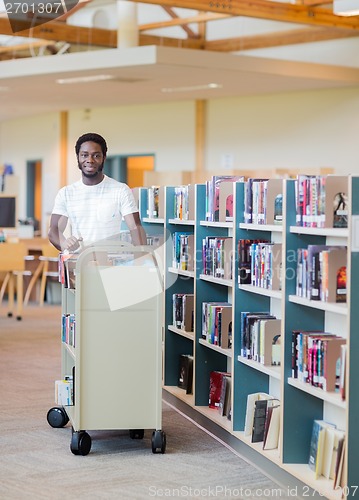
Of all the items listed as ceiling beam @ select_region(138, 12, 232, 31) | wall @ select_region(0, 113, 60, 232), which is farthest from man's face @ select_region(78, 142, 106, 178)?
wall @ select_region(0, 113, 60, 232)

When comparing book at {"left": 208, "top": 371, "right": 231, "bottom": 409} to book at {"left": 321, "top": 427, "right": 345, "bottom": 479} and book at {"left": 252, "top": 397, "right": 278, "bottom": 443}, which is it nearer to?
book at {"left": 252, "top": 397, "right": 278, "bottom": 443}

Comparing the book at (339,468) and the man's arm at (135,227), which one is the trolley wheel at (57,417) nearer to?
the man's arm at (135,227)

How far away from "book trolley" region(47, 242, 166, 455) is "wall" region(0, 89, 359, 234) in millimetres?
8276

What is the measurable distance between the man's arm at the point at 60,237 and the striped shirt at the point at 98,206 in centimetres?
10

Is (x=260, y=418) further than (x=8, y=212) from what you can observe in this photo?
No

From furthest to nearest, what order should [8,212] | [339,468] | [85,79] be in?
[85,79]
[8,212]
[339,468]

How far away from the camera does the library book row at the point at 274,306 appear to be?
431 cm

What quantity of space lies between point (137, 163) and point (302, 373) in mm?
13491

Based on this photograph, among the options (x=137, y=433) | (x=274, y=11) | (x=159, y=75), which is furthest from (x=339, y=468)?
(x=159, y=75)

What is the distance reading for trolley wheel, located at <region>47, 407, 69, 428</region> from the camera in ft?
19.3

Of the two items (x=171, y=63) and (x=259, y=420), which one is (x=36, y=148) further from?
(x=259, y=420)

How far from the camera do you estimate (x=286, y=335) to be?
470cm

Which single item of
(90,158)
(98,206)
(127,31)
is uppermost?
(127,31)

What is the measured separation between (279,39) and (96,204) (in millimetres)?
8854
